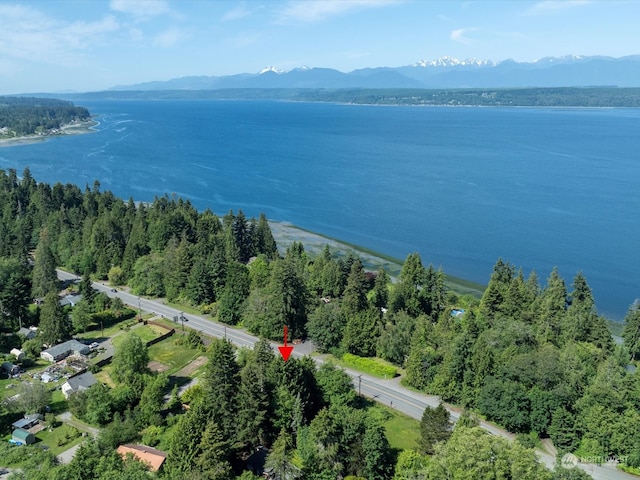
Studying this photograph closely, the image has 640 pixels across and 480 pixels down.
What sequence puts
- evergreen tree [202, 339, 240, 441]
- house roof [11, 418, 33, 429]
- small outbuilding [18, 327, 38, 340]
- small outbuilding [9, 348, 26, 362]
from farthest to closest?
small outbuilding [18, 327, 38, 340] < small outbuilding [9, 348, 26, 362] < house roof [11, 418, 33, 429] < evergreen tree [202, 339, 240, 441]

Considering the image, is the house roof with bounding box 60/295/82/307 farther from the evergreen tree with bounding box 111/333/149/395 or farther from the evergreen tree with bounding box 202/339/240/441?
the evergreen tree with bounding box 202/339/240/441

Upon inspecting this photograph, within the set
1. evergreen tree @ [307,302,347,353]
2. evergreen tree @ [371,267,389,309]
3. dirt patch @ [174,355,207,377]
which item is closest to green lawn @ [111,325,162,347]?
dirt patch @ [174,355,207,377]

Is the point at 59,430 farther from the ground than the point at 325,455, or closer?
closer

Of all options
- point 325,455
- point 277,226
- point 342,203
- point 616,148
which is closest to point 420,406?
point 325,455

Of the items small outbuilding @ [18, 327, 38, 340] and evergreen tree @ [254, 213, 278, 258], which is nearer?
small outbuilding @ [18, 327, 38, 340]

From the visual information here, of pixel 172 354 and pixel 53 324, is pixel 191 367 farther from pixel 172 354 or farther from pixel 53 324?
pixel 53 324

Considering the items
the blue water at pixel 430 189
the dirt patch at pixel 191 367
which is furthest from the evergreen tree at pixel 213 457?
the blue water at pixel 430 189

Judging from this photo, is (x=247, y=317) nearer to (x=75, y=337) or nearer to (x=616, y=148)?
(x=75, y=337)
